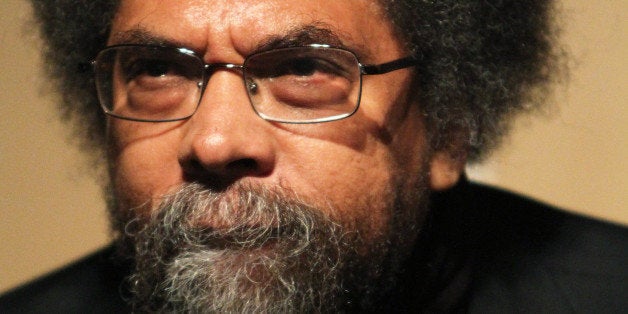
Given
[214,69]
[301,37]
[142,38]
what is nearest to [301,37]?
[301,37]

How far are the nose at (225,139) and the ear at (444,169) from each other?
13.3 inches

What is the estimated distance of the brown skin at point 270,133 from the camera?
914 millimetres

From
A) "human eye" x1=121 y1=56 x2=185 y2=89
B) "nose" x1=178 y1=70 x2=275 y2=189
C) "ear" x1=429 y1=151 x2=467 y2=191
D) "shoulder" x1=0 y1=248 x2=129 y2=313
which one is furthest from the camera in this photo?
"shoulder" x1=0 y1=248 x2=129 y2=313

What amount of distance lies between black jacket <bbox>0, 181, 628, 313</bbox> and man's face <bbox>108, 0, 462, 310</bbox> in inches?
7.4

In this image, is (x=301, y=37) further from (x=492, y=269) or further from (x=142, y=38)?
(x=492, y=269)

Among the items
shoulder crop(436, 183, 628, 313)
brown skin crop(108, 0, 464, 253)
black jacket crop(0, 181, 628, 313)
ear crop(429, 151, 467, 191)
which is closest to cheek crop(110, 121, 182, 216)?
brown skin crop(108, 0, 464, 253)

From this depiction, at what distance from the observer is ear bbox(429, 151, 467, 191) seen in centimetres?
114

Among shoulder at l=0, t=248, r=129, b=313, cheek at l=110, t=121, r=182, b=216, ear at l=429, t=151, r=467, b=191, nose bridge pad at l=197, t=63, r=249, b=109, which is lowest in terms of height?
shoulder at l=0, t=248, r=129, b=313

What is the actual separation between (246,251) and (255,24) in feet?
1.01

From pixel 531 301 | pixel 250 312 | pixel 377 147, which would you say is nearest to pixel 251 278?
pixel 250 312

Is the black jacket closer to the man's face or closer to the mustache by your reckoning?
the man's face

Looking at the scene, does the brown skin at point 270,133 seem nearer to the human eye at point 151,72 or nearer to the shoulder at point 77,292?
the human eye at point 151,72

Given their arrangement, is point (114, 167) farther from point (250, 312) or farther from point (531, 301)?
point (531, 301)

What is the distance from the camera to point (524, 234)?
128cm
